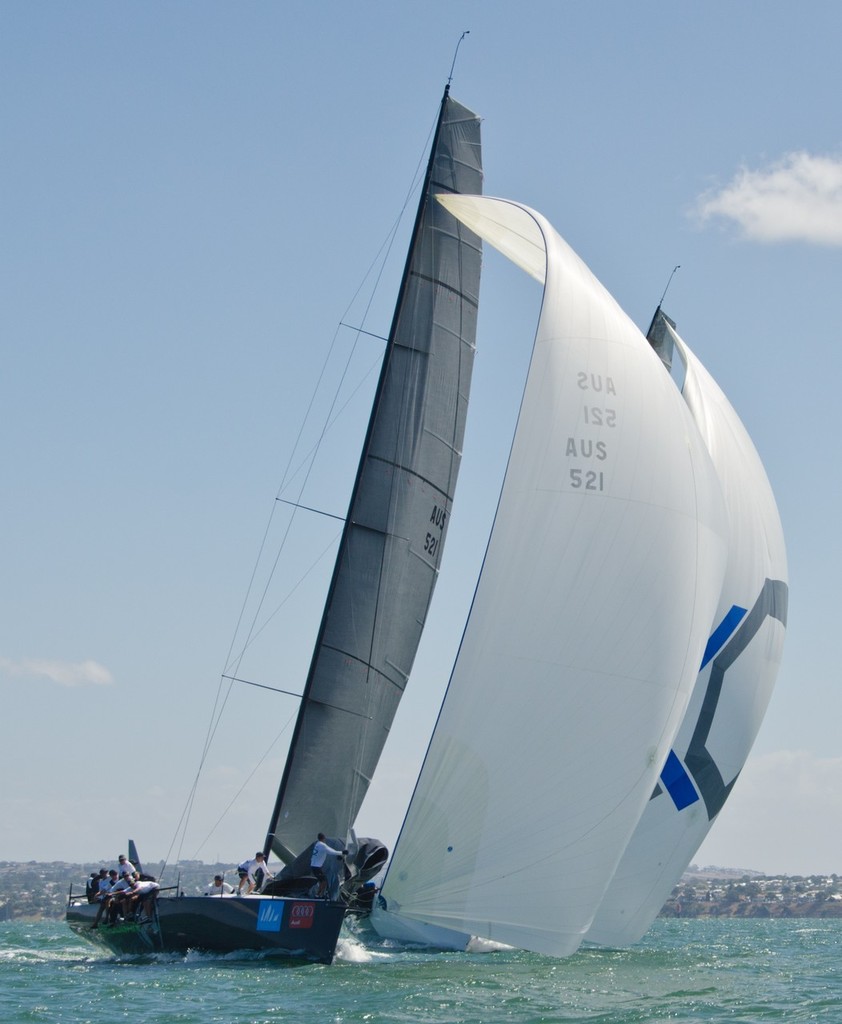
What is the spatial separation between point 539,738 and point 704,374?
30.2ft

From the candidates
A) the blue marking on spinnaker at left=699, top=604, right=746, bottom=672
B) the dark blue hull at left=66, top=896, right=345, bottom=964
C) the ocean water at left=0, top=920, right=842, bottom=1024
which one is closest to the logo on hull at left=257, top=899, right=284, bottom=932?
the dark blue hull at left=66, top=896, right=345, bottom=964

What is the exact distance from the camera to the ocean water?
13.1m

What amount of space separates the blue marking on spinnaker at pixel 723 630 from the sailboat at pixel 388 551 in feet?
12.0

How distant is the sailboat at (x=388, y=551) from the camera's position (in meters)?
17.9

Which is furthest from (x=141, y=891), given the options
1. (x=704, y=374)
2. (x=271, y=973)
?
(x=704, y=374)

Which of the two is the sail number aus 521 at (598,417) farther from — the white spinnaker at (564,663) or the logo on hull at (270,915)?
the logo on hull at (270,915)

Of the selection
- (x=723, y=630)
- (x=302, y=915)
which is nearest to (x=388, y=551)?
(x=723, y=630)

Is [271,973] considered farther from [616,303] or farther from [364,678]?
[616,303]

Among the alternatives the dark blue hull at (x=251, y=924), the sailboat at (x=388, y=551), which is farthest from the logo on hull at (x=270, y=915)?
the sailboat at (x=388, y=551)

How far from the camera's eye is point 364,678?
18359mm

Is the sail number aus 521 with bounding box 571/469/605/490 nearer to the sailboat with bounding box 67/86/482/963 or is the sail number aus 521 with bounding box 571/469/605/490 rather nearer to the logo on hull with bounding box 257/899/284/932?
the sailboat with bounding box 67/86/482/963

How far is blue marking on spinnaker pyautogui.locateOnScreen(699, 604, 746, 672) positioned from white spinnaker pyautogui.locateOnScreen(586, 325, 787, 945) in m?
0.01

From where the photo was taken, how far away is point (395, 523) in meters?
18.8

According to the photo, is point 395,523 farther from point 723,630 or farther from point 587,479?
point 723,630
